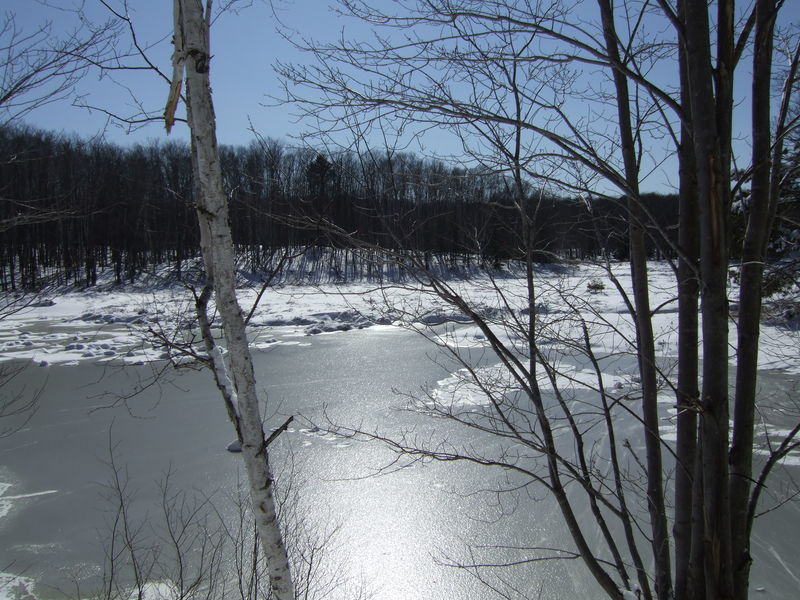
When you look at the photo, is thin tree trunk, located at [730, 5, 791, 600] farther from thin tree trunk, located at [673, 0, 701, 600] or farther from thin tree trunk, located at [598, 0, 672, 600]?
thin tree trunk, located at [598, 0, 672, 600]

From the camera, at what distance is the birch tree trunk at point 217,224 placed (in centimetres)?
241

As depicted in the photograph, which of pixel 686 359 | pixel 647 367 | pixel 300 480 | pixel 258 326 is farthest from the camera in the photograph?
pixel 258 326

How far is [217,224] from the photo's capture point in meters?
2.51

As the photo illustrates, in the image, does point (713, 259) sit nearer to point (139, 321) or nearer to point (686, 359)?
point (686, 359)

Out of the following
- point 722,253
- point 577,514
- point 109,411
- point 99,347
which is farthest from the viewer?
point 99,347

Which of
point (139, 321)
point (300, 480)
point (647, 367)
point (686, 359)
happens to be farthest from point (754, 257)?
point (139, 321)

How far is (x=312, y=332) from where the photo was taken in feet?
65.9

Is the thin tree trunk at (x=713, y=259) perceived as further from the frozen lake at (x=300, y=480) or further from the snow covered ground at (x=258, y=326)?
the snow covered ground at (x=258, y=326)

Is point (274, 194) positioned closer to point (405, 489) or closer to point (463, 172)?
point (463, 172)

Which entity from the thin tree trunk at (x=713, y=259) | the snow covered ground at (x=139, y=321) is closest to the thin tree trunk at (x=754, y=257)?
the thin tree trunk at (x=713, y=259)

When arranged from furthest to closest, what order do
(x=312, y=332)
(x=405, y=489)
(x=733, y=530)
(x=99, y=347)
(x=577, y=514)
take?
(x=312, y=332)
(x=99, y=347)
(x=405, y=489)
(x=577, y=514)
(x=733, y=530)

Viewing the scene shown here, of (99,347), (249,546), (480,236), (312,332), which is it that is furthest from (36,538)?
(312,332)

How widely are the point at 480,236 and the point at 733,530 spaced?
89.8 inches

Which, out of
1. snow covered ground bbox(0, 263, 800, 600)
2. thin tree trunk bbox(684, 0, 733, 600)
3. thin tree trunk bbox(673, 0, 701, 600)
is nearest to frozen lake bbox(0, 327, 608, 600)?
snow covered ground bbox(0, 263, 800, 600)
